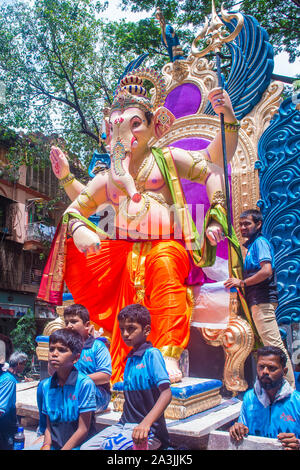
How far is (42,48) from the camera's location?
10750 mm

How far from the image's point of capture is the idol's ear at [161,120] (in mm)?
3927

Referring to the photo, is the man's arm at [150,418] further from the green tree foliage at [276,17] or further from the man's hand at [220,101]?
the green tree foliage at [276,17]

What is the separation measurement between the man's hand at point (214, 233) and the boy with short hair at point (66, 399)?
1.61 metres

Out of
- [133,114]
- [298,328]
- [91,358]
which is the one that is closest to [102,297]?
[91,358]

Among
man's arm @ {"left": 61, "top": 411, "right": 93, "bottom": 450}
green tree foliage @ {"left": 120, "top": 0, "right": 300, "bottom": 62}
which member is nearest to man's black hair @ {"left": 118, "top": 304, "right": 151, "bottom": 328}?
man's arm @ {"left": 61, "top": 411, "right": 93, "bottom": 450}

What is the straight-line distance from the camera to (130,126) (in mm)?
3793

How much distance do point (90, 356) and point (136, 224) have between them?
136 cm

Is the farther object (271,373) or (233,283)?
(233,283)

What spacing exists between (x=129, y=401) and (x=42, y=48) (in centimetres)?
1060

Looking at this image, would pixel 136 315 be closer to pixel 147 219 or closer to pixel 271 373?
pixel 271 373

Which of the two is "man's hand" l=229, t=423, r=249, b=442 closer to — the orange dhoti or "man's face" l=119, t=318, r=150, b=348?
"man's face" l=119, t=318, r=150, b=348

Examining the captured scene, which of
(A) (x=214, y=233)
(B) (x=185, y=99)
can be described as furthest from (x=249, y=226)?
(B) (x=185, y=99)

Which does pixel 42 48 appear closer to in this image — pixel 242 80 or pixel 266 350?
pixel 242 80

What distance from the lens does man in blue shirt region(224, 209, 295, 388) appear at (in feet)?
10.9
